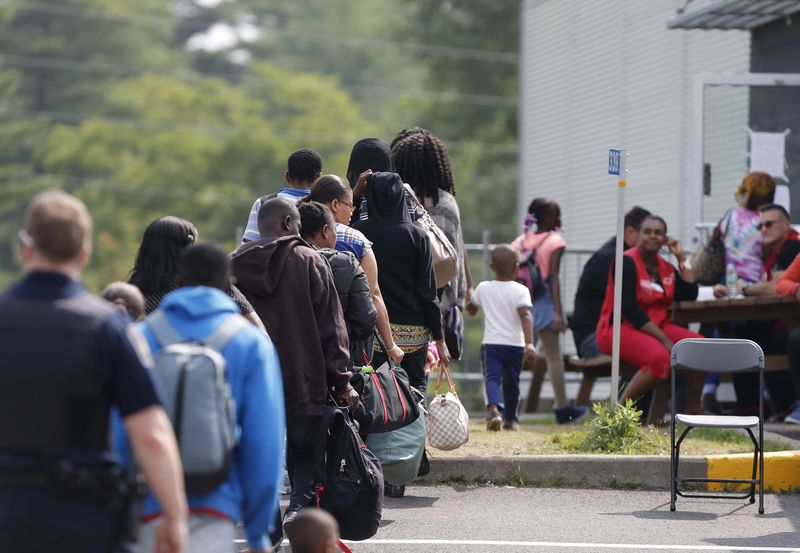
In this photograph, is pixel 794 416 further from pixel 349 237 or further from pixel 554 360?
pixel 349 237

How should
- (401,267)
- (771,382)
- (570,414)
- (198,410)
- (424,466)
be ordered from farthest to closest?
(570,414), (771,382), (424,466), (401,267), (198,410)

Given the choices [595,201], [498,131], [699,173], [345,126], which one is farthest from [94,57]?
[699,173]

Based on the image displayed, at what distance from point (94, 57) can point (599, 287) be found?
5632 cm

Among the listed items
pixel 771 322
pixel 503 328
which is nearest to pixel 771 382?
pixel 771 322

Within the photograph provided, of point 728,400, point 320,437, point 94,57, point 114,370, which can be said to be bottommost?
point 728,400

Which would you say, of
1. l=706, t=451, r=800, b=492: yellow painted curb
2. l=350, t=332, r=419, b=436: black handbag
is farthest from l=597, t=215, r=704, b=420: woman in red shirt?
l=350, t=332, r=419, b=436: black handbag

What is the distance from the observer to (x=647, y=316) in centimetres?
1194

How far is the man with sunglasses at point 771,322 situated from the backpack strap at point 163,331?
8.26 m

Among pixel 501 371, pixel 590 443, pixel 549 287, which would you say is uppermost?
pixel 549 287

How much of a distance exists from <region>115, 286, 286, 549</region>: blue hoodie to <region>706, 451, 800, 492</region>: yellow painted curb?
5761 mm

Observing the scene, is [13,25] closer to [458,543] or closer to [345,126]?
[345,126]

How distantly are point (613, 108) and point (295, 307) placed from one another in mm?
15404

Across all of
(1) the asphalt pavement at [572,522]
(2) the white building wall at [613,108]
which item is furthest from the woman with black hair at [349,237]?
(2) the white building wall at [613,108]

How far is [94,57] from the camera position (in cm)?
6638
